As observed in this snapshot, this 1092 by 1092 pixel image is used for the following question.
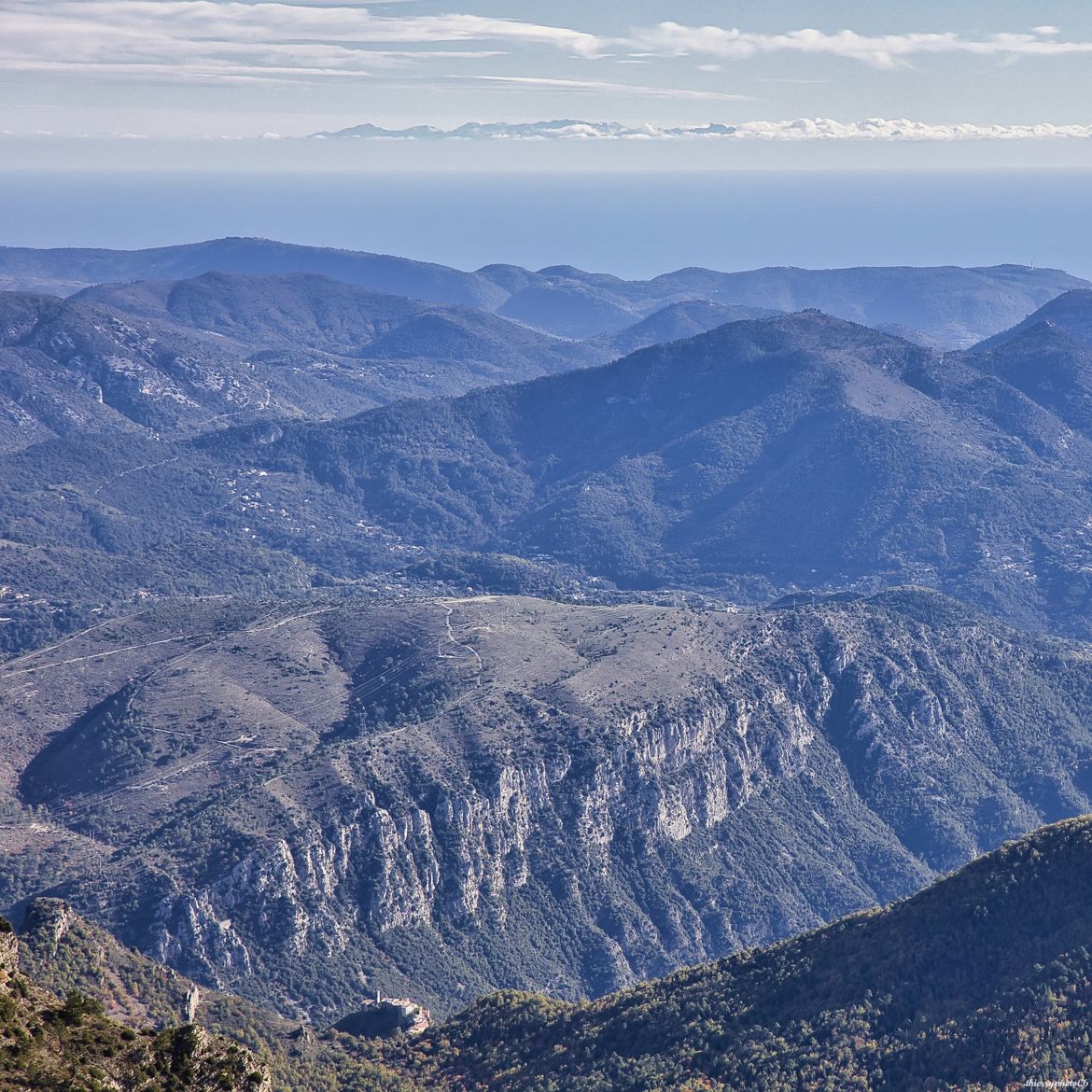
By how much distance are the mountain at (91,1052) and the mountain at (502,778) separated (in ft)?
221

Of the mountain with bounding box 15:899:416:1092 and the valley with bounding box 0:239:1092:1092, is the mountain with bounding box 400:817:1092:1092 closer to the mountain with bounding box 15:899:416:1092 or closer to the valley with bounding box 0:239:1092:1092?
the valley with bounding box 0:239:1092:1092

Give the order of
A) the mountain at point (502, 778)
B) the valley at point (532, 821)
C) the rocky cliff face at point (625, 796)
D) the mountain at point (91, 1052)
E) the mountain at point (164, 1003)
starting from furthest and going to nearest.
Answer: the rocky cliff face at point (625, 796)
the mountain at point (502, 778)
the valley at point (532, 821)
the mountain at point (164, 1003)
the mountain at point (91, 1052)

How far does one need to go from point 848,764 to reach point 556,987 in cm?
4740

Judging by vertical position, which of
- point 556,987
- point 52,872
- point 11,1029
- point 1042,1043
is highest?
point 11,1029

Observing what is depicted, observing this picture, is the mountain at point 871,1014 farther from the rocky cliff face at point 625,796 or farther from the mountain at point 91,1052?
the rocky cliff face at point 625,796

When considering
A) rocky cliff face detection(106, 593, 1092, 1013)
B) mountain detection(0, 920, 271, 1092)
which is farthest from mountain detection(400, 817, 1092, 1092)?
rocky cliff face detection(106, 593, 1092, 1013)

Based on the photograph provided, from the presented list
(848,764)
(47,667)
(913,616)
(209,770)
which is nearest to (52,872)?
(209,770)

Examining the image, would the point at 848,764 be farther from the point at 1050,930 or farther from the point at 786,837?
the point at 1050,930

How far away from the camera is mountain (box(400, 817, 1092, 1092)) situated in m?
74.3

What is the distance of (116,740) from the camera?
144m

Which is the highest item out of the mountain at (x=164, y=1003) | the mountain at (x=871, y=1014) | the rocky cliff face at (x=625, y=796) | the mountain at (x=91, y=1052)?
the mountain at (x=91, y=1052)

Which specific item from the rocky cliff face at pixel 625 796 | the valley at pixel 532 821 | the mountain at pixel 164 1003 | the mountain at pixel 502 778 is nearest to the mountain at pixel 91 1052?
the mountain at pixel 164 1003

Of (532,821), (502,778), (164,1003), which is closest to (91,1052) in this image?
(164,1003)

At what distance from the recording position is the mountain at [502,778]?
126625 mm
